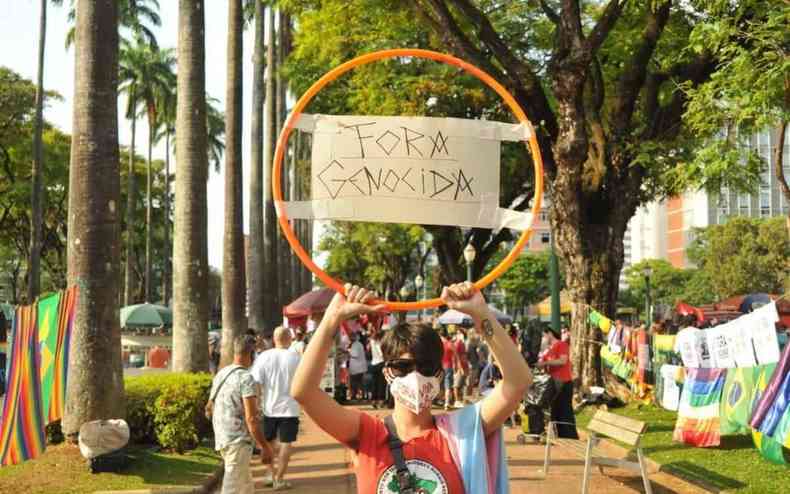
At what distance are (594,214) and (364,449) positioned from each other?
53.8 feet

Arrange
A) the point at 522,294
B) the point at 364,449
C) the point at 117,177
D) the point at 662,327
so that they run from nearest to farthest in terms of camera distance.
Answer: the point at 364,449
the point at 117,177
the point at 662,327
the point at 522,294

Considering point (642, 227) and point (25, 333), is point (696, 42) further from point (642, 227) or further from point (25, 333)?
point (642, 227)

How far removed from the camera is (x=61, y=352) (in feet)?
29.4

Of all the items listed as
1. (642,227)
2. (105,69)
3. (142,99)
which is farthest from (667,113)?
(642,227)

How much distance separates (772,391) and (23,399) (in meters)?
7.38

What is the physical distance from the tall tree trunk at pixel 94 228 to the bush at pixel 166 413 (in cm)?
94

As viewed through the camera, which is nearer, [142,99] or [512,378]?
[512,378]

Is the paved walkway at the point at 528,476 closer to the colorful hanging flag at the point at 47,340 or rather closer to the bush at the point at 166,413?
the bush at the point at 166,413

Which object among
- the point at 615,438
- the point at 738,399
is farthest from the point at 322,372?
the point at 738,399

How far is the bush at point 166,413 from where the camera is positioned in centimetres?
1241

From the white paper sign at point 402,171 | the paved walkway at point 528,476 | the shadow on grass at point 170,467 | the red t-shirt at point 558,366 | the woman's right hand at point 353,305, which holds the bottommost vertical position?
the paved walkway at point 528,476

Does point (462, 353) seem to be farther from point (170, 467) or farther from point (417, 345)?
point (417, 345)

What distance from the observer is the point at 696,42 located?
11.9 meters

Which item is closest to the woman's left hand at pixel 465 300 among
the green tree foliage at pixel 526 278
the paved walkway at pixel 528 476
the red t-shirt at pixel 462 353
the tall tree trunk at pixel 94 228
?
the paved walkway at pixel 528 476
